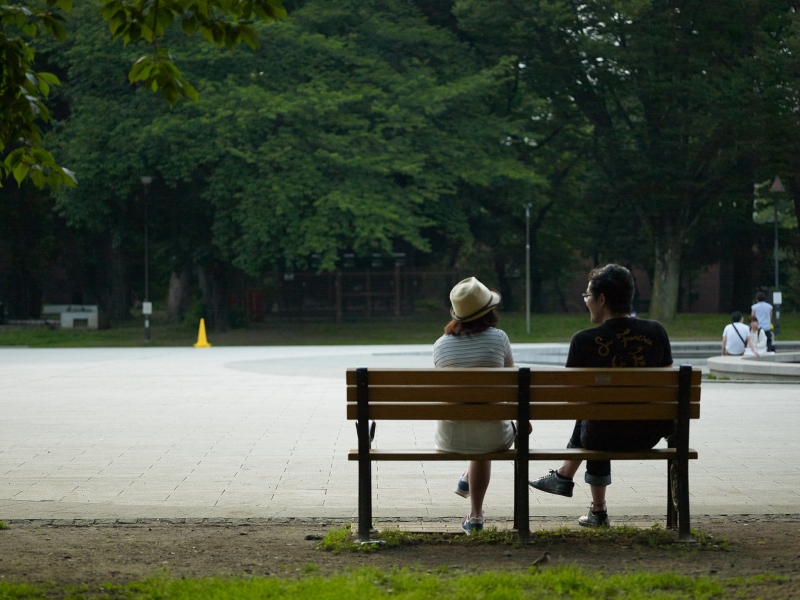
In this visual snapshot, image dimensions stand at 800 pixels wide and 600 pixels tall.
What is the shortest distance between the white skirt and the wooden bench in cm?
9

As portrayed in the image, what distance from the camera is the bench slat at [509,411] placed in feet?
19.9

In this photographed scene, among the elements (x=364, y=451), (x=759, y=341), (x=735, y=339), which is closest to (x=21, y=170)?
(x=364, y=451)

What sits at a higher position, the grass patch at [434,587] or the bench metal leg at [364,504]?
the bench metal leg at [364,504]

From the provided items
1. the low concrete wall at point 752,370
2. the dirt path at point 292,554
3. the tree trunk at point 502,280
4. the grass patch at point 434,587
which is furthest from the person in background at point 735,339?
the tree trunk at point 502,280

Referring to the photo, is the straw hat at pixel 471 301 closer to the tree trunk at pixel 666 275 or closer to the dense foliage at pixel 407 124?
the dense foliage at pixel 407 124

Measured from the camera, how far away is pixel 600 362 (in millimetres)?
6363

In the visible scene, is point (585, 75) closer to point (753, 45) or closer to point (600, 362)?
point (753, 45)

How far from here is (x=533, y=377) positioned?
608cm

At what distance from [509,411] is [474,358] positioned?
48 cm

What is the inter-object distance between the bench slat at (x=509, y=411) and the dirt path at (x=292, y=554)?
653 mm

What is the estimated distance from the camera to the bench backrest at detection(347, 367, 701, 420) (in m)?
6.05

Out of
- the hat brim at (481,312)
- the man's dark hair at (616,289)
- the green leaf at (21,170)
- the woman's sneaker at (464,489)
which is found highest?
the green leaf at (21,170)

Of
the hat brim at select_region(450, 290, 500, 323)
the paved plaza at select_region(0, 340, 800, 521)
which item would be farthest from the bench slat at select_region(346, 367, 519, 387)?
the paved plaza at select_region(0, 340, 800, 521)

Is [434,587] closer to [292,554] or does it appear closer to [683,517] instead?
[292,554]
